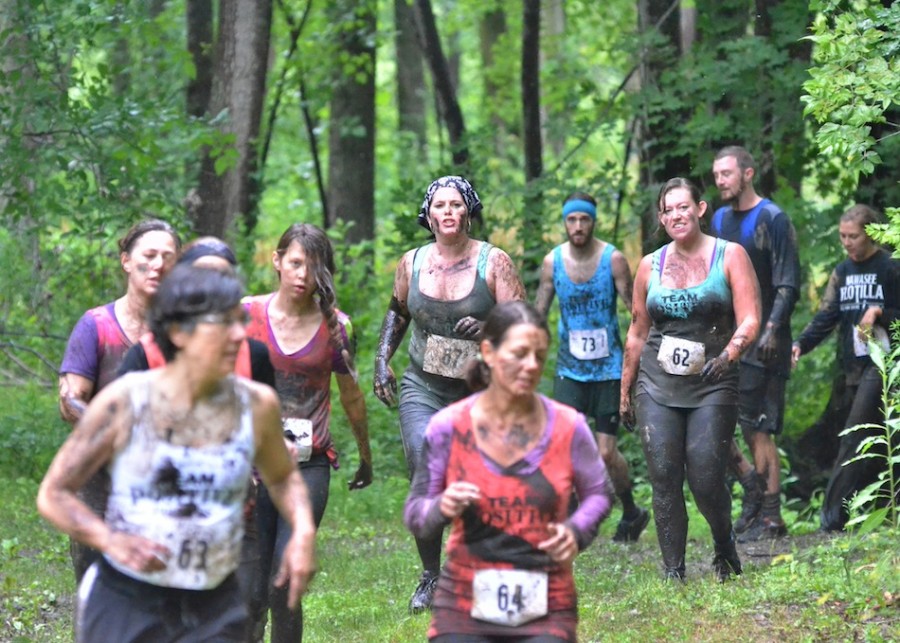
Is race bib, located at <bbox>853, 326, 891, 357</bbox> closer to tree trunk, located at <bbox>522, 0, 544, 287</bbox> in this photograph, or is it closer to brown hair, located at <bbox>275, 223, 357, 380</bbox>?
brown hair, located at <bbox>275, 223, 357, 380</bbox>

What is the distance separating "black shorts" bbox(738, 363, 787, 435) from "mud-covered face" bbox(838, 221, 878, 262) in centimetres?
107

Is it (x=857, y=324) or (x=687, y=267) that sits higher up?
(x=687, y=267)

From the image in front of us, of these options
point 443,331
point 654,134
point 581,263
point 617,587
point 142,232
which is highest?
point 654,134

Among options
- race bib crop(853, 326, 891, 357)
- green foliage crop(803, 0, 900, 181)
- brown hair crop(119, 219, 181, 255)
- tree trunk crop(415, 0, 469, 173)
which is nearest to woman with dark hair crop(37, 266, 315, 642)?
brown hair crop(119, 219, 181, 255)

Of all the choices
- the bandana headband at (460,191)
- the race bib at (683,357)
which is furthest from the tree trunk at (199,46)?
the race bib at (683,357)

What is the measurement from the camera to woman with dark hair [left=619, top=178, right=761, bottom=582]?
793cm

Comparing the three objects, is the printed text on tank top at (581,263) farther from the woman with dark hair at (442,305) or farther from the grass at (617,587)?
the woman with dark hair at (442,305)

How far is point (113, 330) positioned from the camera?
5953 mm

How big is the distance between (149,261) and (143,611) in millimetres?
1914

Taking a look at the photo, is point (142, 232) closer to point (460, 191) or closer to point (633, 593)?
point (460, 191)

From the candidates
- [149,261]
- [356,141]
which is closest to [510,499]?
[149,261]

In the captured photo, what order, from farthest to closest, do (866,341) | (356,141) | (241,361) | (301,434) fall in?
1. (356,141)
2. (866,341)
3. (301,434)
4. (241,361)

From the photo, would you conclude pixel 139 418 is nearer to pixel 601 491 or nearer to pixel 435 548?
pixel 601 491

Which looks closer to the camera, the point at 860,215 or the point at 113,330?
the point at 113,330
